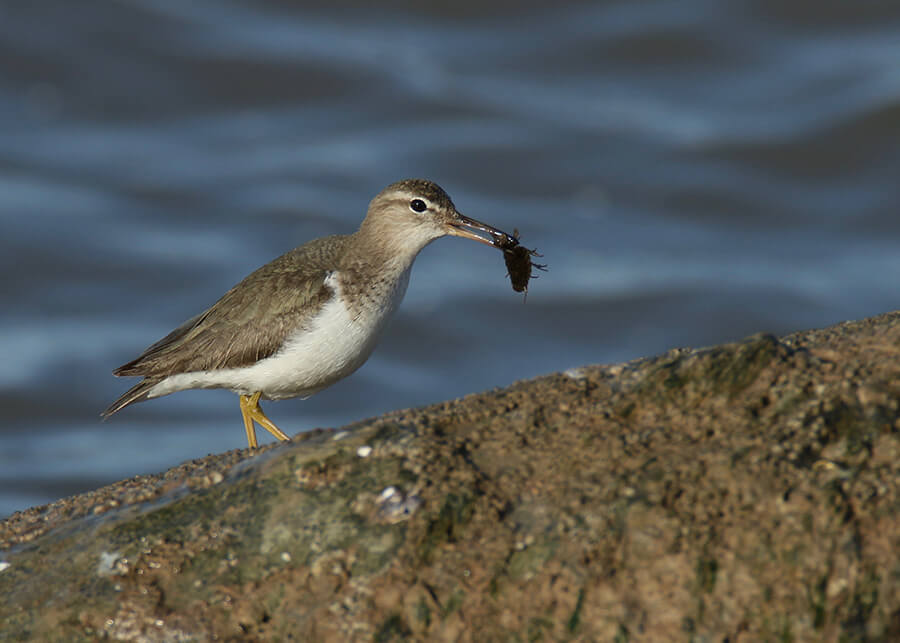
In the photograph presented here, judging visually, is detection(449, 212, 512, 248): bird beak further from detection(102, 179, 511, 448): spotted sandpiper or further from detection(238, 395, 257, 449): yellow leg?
detection(238, 395, 257, 449): yellow leg

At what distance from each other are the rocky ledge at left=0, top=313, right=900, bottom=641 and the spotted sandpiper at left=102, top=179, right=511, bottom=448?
2197mm

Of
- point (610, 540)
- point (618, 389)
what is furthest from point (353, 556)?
point (618, 389)

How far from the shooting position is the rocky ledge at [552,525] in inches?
156

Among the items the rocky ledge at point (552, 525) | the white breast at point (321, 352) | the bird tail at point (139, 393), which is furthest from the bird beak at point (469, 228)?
the rocky ledge at point (552, 525)

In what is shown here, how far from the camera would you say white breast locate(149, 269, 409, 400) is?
7.17m

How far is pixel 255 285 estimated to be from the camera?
25.1 feet

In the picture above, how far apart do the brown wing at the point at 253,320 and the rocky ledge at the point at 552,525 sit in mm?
2347

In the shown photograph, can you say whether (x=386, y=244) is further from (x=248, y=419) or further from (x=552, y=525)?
(x=552, y=525)

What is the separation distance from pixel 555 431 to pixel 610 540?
633 mm

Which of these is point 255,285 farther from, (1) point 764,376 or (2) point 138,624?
(1) point 764,376

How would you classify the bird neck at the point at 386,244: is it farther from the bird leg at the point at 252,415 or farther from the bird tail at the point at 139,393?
the bird tail at the point at 139,393

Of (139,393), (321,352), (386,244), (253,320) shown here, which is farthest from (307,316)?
(139,393)

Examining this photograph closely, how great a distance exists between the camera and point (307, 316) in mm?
7242

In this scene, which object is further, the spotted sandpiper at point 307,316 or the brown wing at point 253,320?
the brown wing at point 253,320
